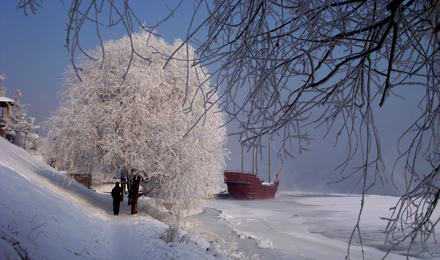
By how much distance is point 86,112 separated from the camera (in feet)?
36.9

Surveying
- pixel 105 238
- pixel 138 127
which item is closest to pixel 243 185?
pixel 138 127

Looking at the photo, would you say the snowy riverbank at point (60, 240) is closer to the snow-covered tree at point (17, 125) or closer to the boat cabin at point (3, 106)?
the boat cabin at point (3, 106)

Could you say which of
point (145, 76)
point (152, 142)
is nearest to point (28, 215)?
A: point (152, 142)

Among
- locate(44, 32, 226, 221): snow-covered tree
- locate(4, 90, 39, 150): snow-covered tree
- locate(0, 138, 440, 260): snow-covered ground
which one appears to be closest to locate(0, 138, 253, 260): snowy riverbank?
locate(0, 138, 440, 260): snow-covered ground

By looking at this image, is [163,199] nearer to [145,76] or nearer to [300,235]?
[145,76]

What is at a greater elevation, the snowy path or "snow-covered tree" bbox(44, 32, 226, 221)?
"snow-covered tree" bbox(44, 32, 226, 221)

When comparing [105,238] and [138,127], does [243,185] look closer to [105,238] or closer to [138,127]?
[138,127]

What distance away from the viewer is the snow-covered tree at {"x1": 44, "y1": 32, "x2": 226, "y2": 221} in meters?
11.0

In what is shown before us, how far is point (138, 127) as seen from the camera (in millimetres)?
11266

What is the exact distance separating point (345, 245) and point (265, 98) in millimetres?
10627

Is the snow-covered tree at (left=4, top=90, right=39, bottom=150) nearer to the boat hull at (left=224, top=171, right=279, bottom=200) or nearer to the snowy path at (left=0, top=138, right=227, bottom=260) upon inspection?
the boat hull at (left=224, top=171, right=279, bottom=200)

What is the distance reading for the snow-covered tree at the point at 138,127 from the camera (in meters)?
11.0

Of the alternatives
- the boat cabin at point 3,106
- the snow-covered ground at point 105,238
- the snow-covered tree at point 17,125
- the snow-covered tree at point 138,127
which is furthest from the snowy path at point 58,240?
the snow-covered tree at point 17,125

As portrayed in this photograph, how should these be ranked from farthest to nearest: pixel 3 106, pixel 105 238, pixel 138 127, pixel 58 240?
1. pixel 3 106
2. pixel 138 127
3. pixel 105 238
4. pixel 58 240
